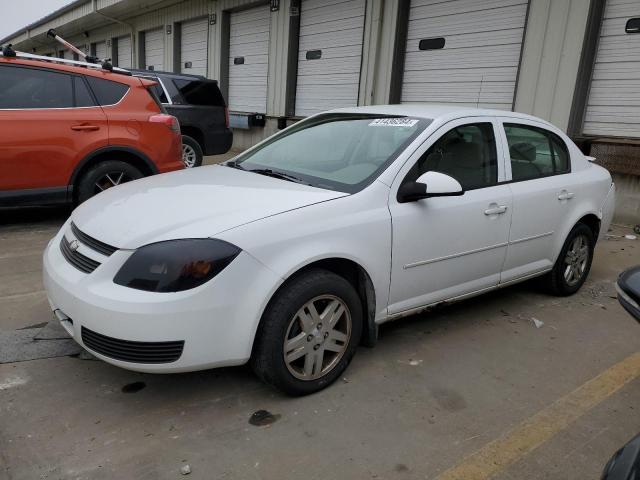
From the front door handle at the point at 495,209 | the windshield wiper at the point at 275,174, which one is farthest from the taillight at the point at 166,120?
the front door handle at the point at 495,209

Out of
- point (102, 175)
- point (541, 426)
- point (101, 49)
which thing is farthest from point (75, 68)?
point (101, 49)

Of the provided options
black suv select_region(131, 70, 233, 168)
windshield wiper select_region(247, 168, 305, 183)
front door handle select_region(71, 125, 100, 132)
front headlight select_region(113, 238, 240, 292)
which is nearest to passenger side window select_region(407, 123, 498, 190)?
windshield wiper select_region(247, 168, 305, 183)

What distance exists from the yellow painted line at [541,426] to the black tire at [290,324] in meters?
0.83

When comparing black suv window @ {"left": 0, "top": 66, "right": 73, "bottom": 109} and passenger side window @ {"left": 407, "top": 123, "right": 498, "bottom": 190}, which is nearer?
passenger side window @ {"left": 407, "top": 123, "right": 498, "bottom": 190}

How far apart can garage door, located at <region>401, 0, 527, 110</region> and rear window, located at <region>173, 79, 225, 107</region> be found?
3.56 m

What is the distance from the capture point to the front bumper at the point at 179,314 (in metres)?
2.36

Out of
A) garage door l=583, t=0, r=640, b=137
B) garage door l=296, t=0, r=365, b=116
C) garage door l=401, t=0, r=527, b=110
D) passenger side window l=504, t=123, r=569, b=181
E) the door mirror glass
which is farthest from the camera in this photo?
garage door l=296, t=0, r=365, b=116

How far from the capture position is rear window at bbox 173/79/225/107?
941cm

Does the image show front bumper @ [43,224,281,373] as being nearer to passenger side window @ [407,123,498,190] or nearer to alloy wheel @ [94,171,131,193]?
passenger side window @ [407,123,498,190]

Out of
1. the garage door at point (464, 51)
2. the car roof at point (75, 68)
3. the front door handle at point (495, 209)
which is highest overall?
the garage door at point (464, 51)

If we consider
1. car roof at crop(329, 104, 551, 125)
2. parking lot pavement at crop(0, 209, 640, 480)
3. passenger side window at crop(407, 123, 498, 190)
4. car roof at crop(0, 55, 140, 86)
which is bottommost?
parking lot pavement at crop(0, 209, 640, 480)

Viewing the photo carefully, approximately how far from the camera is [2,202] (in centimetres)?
522

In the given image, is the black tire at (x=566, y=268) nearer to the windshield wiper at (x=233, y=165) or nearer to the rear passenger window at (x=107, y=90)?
the windshield wiper at (x=233, y=165)

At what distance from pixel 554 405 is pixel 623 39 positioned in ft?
20.7
